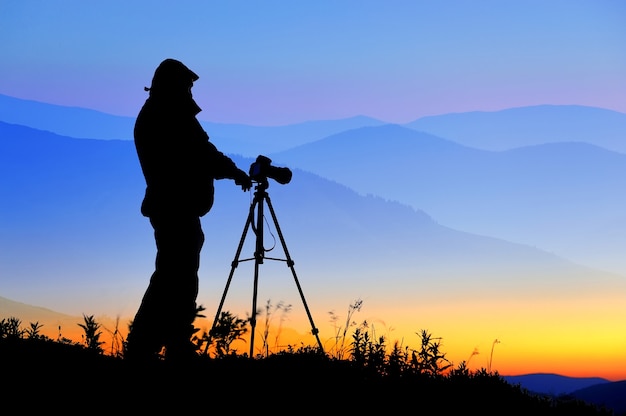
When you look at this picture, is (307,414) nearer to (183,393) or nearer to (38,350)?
(183,393)

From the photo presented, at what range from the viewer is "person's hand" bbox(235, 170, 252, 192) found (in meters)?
8.65

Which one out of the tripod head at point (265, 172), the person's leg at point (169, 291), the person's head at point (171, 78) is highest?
the person's head at point (171, 78)

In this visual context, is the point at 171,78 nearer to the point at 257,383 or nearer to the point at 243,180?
the point at 243,180

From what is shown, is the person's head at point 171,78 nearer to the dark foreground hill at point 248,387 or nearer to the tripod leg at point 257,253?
the tripod leg at point 257,253

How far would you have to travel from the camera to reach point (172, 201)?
27.0ft

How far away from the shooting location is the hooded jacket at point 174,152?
8.24 m

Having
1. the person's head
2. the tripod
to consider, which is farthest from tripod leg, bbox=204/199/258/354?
the person's head

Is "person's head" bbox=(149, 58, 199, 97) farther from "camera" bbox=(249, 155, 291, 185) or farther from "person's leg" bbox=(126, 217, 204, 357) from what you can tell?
"person's leg" bbox=(126, 217, 204, 357)

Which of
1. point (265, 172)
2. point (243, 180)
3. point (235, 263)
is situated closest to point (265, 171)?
point (265, 172)

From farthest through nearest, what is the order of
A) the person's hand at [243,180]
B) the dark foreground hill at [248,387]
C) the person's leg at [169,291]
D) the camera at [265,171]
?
the camera at [265,171] → the person's hand at [243,180] → the person's leg at [169,291] → the dark foreground hill at [248,387]

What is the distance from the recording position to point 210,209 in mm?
8367

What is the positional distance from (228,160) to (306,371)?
2.69 m

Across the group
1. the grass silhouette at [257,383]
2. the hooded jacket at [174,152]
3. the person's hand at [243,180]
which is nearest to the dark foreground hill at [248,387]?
the grass silhouette at [257,383]

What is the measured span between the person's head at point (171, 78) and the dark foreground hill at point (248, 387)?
3.25 meters
